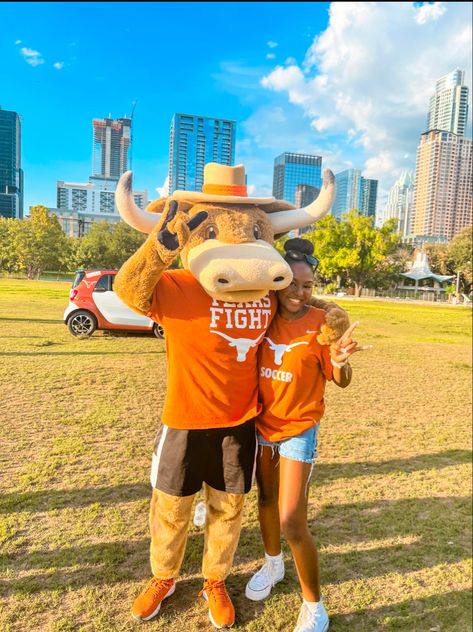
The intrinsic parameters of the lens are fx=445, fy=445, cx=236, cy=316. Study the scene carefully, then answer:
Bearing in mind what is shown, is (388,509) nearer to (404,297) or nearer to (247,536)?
(247,536)

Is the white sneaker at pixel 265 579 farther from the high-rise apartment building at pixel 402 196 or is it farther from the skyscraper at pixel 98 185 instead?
the high-rise apartment building at pixel 402 196

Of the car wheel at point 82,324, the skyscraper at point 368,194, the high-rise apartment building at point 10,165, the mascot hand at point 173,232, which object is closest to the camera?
the mascot hand at point 173,232

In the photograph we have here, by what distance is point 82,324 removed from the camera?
3.06 meters

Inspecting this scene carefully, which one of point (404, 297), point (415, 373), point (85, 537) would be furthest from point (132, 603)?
point (404, 297)

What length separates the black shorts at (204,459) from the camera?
2191mm

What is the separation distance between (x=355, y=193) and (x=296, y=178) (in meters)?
0.90

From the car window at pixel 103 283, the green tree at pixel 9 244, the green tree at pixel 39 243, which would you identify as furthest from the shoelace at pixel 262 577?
the green tree at pixel 9 244

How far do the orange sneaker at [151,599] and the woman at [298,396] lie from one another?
71 cm

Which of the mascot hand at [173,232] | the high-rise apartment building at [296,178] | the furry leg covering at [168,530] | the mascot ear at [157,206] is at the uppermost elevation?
the high-rise apartment building at [296,178]

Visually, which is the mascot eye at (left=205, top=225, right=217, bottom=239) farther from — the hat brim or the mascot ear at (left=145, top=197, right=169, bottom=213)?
the mascot ear at (left=145, top=197, right=169, bottom=213)

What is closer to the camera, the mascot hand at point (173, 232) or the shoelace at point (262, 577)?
the mascot hand at point (173, 232)

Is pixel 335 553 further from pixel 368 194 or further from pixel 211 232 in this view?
pixel 368 194

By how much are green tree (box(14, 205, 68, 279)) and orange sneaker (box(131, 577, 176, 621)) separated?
6.05ft

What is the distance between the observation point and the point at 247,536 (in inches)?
124
